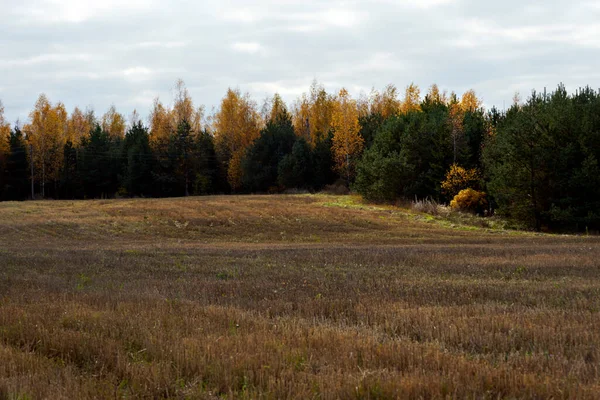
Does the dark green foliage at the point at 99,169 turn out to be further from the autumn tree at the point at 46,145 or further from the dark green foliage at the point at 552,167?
the dark green foliage at the point at 552,167

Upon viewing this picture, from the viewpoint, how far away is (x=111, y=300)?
10.6 meters

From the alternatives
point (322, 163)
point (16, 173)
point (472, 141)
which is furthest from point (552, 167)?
point (16, 173)

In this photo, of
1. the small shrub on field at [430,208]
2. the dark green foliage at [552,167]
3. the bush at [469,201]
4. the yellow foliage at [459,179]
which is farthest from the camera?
the yellow foliage at [459,179]

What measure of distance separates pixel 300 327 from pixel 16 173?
3241 inches

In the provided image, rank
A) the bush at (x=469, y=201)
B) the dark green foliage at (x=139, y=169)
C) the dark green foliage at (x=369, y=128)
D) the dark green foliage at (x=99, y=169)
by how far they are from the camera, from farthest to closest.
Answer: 1. the dark green foliage at (x=99, y=169)
2. the dark green foliage at (x=369, y=128)
3. the dark green foliage at (x=139, y=169)
4. the bush at (x=469, y=201)

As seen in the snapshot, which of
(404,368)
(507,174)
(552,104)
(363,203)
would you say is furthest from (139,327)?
(363,203)

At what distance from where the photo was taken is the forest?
41.6m

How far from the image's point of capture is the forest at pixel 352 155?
41.6 metres

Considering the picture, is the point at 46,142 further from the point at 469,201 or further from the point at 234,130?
the point at 469,201

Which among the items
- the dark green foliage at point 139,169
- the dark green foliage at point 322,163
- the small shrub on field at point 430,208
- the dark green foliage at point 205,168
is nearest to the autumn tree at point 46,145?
the dark green foliage at point 139,169

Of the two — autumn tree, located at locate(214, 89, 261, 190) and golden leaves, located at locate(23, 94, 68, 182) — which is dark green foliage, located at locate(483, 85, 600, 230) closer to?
autumn tree, located at locate(214, 89, 261, 190)

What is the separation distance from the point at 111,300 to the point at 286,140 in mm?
72347

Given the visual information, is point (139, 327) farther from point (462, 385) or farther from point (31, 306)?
point (462, 385)

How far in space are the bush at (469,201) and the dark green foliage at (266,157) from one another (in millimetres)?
33390
